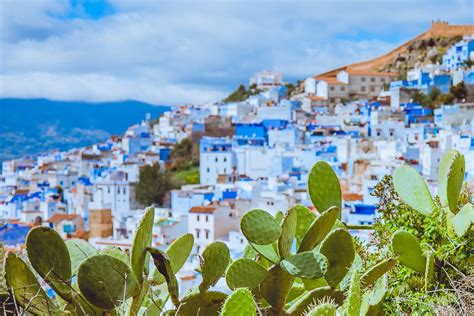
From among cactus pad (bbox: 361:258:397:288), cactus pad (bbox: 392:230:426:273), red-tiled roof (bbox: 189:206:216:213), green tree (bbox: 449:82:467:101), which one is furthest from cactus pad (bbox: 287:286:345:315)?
green tree (bbox: 449:82:467:101)

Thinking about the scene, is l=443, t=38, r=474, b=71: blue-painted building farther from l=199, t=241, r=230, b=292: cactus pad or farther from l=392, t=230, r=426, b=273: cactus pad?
l=199, t=241, r=230, b=292: cactus pad

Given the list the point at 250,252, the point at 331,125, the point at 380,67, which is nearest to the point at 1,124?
the point at 380,67

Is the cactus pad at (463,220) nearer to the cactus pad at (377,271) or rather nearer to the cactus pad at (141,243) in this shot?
the cactus pad at (377,271)

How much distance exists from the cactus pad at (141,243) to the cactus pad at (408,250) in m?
0.88

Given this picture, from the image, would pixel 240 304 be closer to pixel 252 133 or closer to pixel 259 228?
pixel 259 228

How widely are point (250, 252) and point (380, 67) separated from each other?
1895 inches

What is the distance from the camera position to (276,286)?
2.39 meters

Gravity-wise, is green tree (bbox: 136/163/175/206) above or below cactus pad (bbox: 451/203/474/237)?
below

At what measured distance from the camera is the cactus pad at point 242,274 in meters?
2.31

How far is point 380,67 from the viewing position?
49.2 metres

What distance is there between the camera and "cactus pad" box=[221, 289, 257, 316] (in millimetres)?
1781

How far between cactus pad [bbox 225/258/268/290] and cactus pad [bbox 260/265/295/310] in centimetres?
6

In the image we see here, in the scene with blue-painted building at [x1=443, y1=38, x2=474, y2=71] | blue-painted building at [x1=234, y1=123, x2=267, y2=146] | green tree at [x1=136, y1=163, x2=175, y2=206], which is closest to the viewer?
green tree at [x1=136, y1=163, x2=175, y2=206]

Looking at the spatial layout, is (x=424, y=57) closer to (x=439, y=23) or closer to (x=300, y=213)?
(x=439, y=23)
